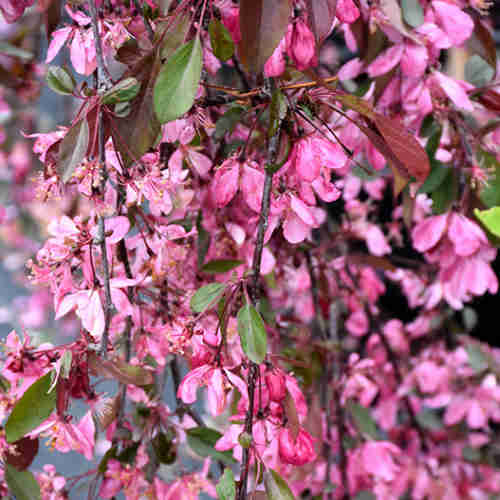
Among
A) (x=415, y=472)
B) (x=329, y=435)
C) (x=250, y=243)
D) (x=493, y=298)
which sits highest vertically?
(x=250, y=243)

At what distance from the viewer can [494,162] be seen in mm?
757

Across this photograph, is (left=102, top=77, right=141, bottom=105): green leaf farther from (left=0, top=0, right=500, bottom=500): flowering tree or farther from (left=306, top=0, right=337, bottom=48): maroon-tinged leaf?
(left=306, top=0, right=337, bottom=48): maroon-tinged leaf

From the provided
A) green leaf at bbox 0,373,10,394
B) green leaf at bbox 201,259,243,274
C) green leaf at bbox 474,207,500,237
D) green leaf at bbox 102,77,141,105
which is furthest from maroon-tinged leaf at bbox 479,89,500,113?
green leaf at bbox 0,373,10,394

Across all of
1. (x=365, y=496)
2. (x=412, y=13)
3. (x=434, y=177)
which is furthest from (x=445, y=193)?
(x=365, y=496)

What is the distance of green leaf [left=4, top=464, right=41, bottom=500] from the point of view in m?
0.58

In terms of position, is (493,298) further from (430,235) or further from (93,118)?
(93,118)

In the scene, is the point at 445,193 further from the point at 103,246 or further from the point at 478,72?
the point at 103,246

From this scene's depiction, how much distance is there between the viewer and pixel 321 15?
460mm

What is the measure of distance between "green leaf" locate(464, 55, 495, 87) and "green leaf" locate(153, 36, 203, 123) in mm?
517

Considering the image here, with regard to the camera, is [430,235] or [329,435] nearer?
[430,235]

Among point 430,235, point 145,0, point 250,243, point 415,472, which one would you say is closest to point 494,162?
point 430,235

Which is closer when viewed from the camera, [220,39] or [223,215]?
[220,39]

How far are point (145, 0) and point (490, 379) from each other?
1001mm

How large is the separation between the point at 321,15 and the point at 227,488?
1.37ft
